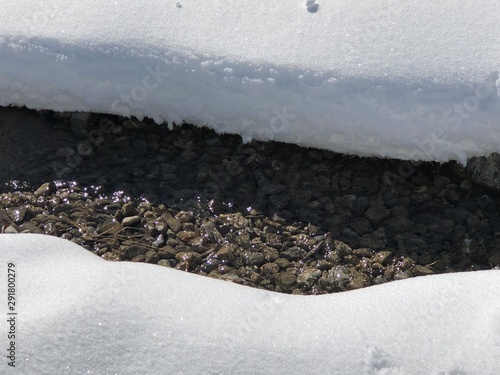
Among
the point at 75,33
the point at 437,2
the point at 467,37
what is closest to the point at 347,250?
the point at 467,37

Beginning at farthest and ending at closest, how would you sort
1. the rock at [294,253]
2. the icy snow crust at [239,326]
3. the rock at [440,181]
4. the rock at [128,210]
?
1. the rock at [440,181]
2. the rock at [128,210]
3. the rock at [294,253]
4. the icy snow crust at [239,326]

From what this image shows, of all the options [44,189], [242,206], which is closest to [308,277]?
[242,206]

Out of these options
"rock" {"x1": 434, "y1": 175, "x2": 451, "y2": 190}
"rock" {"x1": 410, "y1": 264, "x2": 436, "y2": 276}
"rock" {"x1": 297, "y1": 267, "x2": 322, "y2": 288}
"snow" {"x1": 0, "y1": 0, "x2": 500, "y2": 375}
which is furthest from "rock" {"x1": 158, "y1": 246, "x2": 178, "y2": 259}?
"rock" {"x1": 434, "y1": 175, "x2": 451, "y2": 190}

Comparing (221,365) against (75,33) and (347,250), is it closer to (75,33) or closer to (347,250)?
(347,250)

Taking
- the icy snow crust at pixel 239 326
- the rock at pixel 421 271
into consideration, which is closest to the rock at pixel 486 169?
the rock at pixel 421 271

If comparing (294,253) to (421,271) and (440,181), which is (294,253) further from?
(440,181)

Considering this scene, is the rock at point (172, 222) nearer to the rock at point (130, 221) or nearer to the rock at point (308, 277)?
the rock at point (130, 221)
